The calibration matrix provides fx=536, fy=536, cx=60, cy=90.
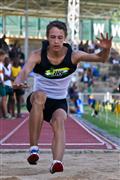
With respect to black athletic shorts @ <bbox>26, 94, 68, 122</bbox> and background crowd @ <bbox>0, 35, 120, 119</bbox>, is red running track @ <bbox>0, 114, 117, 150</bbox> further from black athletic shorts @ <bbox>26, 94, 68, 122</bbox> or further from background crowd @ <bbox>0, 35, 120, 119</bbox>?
black athletic shorts @ <bbox>26, 94, 68, 122</bbox>

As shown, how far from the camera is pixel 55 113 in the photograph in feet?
21.5

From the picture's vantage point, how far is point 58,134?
6.37m

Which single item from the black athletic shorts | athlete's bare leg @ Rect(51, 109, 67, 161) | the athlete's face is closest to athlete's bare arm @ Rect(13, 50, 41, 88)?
the athlete's face

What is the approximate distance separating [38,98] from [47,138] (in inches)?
217

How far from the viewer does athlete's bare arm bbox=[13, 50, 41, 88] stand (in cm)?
603

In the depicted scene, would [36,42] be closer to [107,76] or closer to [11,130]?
[107,76]

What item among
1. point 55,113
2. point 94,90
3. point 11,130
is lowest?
point 94,90

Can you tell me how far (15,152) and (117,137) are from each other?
3.44 metres

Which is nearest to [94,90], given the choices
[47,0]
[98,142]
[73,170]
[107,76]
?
[107,76]

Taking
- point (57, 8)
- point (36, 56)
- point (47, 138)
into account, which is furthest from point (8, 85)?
point (57, 8)

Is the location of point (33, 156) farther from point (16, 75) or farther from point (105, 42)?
point (16, 75)

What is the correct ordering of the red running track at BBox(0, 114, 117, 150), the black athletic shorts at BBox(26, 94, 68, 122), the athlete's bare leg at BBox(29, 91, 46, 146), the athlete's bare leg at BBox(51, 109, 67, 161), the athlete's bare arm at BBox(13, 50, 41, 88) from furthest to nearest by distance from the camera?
the red running track at BBox(0, 114, 117, 150)
the black athletic shorts at BBox(26, 94, 68, 122)
the athlete's bare leg at BBox(29, 91, 46, 146)
the athlete's bare leg at BBox(51, 109, 67, 161)
the athlete's bare arm at BBox(13, 50, 41, 88)

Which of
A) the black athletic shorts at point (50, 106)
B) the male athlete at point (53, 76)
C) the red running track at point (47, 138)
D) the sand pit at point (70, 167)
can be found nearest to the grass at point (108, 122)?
the red running track at point (47, 138)

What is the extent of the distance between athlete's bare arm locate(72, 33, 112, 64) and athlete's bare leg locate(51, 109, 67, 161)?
68 cm
